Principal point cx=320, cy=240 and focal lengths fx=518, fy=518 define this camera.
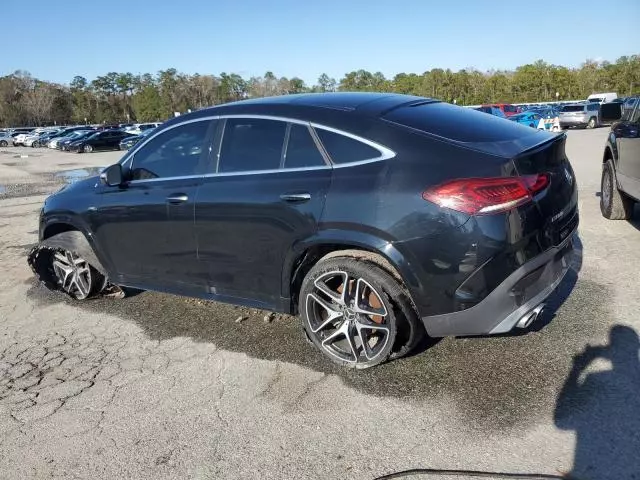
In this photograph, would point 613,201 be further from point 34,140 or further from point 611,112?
point 34,140

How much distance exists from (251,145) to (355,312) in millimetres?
1403

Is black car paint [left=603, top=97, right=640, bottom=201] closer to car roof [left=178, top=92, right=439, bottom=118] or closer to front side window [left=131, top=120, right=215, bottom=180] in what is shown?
car roof [left=178, top=92, right=439, bottom=118]

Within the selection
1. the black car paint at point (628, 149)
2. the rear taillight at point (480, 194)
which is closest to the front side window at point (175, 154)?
the rear taillight at point (480, 194)

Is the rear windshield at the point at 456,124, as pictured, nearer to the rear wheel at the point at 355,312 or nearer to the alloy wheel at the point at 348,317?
the rear wheel at the point at 355,312

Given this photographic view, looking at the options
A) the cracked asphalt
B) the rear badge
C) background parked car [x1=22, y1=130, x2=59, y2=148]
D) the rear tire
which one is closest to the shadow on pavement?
the cracked asphalt

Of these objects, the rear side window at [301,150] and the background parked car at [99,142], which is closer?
the rear side window at [301,150]

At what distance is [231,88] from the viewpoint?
375ft

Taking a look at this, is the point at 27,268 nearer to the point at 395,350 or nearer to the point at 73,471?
the point at 73,471

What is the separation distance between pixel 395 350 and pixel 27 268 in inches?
207

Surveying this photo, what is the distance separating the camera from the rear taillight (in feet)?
9.27

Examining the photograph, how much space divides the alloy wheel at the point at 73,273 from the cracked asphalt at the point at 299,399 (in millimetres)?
493

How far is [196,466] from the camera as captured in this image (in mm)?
2609

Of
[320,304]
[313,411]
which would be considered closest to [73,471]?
[313,411]

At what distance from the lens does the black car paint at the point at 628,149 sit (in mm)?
5512
